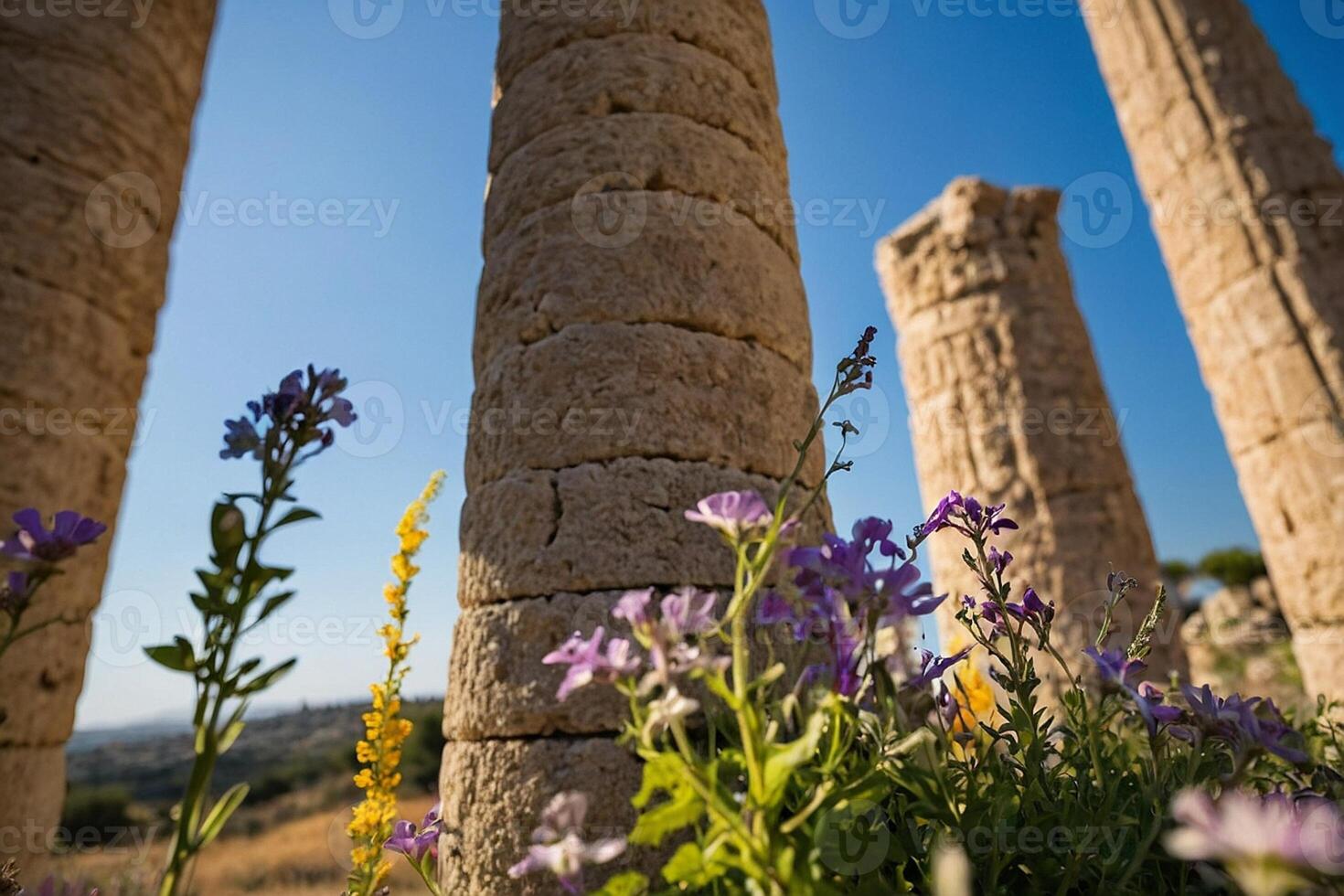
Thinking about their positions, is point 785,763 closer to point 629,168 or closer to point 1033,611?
point 1033,611

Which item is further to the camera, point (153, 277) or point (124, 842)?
point (153, 277)

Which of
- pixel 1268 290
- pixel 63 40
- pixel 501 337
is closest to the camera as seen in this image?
pixel 501 337

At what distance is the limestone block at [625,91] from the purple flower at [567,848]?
2600 millimetres

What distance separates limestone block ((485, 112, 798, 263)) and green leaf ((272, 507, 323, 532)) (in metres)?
1.77

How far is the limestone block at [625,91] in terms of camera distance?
9.50 ft

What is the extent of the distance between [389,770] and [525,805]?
475mm

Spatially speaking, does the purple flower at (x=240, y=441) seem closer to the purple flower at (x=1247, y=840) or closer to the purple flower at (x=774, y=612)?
the purple flower at (x=774, y=612)

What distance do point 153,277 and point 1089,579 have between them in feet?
25.5

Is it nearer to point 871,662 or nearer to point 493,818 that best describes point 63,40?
point 493,818

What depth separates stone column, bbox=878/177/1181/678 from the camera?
265 inches

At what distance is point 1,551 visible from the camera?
1227mm

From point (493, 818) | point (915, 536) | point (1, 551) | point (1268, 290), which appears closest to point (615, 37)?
point (915, 536)

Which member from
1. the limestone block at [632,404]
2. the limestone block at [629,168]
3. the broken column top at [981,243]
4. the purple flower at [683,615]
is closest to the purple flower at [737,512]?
the purple flower at [683,615]

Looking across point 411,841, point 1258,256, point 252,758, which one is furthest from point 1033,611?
point 252,758
